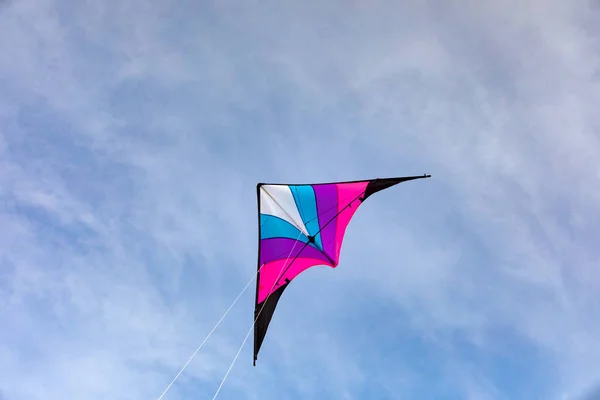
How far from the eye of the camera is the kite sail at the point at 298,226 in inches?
372

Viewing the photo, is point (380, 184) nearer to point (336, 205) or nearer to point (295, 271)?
point (336, 205)

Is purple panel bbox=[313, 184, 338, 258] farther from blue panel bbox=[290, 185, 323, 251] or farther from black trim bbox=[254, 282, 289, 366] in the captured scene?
black trim bbox=[254, 282, 289, 366]

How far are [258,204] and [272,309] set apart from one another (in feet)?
8.48

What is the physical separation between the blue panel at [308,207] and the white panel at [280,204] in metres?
0.10

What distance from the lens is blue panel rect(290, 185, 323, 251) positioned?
379 inches

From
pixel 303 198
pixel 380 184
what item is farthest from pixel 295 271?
pixel 380 184

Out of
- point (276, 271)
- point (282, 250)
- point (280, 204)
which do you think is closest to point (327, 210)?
point (280, 204)

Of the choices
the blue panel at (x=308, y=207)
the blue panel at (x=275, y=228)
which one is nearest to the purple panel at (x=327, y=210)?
the blue panel at (x=308, y=207)

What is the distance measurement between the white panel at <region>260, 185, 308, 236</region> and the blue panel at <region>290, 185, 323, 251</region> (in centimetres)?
10

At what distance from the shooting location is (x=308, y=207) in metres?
9.91

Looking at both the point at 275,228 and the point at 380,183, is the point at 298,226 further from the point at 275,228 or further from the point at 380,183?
the point at 380,183

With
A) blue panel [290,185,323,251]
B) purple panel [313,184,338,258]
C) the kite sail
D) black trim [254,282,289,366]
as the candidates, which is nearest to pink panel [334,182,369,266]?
the kite sail

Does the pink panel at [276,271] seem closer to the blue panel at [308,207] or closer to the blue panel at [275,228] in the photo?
the blue panel at [308,207]

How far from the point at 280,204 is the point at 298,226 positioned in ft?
2.50
